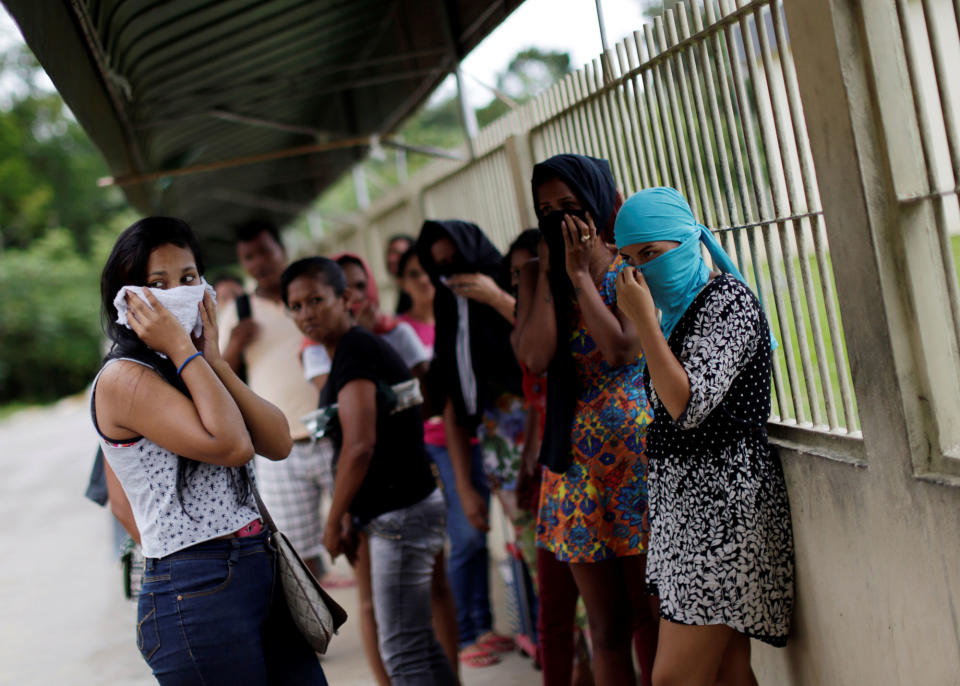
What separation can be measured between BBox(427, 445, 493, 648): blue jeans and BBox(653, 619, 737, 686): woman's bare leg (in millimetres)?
2476

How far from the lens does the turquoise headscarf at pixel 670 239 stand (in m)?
2.65

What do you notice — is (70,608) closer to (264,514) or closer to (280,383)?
(280,383)

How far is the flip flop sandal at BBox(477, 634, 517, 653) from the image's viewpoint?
5109 mm

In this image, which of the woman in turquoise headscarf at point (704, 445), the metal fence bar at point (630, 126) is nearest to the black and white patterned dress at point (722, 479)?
the woman in turquoise headscarf at point (704, 445)

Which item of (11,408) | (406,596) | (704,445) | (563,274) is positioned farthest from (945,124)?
(11,408)

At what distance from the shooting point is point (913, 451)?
234 centimetres

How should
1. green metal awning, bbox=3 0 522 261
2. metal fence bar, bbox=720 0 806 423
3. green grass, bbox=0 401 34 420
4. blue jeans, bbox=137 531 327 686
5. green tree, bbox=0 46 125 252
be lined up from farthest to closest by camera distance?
green tree, bbox=0 46 125 252 → green grass, bbox=0 401 34 420 → green metal awning, bbox=3 0 522 261 → metal fence bar, bbox=720 0 806 423 → blue jeans, bbox=137 531 327 686

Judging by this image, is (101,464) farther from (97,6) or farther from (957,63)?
(957,63)

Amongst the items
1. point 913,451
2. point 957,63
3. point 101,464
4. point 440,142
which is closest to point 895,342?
point 913,451

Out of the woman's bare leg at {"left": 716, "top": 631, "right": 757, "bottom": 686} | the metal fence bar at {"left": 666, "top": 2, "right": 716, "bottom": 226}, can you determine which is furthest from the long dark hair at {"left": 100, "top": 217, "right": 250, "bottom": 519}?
the metal fence bar at {"left": 666, "top": 2, "right": 716, "bottom": 226}

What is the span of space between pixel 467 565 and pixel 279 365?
5.26 feet

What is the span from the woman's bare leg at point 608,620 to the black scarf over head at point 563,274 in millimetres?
362

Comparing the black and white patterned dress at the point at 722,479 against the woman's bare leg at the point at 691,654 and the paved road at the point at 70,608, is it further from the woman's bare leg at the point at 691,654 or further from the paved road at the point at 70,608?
the paved road at the point at 70,608

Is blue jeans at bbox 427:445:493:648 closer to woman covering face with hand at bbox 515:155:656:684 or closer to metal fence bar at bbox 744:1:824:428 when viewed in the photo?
woman covering face with hand at bbox 515:155:656:684
